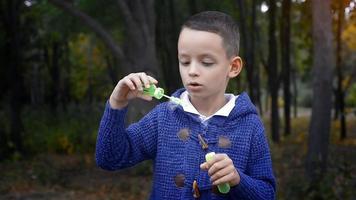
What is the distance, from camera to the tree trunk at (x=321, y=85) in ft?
22.6

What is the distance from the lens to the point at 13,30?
42.7ft

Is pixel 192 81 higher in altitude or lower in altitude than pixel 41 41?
lower

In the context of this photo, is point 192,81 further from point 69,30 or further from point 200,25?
point 69,30

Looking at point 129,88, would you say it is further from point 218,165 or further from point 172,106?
point 218,165

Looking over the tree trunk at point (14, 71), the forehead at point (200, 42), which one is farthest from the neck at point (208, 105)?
the tree trunk at point (14, 71)

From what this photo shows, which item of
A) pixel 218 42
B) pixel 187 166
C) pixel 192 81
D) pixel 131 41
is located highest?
pixel 131 41

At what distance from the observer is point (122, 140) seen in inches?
84.7

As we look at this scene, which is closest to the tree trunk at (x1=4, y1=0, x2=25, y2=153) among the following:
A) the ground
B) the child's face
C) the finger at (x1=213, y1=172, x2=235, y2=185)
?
the ground

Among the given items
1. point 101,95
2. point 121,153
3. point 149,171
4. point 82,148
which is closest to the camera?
point 121,153

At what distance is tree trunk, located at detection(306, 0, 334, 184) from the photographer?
690cm

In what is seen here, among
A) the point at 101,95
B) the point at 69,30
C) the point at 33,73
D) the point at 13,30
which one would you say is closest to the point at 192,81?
the point at 13,30

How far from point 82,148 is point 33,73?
68.4 ft

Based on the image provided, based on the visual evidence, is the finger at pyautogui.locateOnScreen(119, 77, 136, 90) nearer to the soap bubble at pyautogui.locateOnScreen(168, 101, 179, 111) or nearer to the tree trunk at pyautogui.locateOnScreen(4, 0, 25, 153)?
the soap bubble at pyautogui.locateOnScreen(168, 101, 179, 111)

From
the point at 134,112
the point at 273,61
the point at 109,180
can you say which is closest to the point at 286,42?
the point at 273,61
